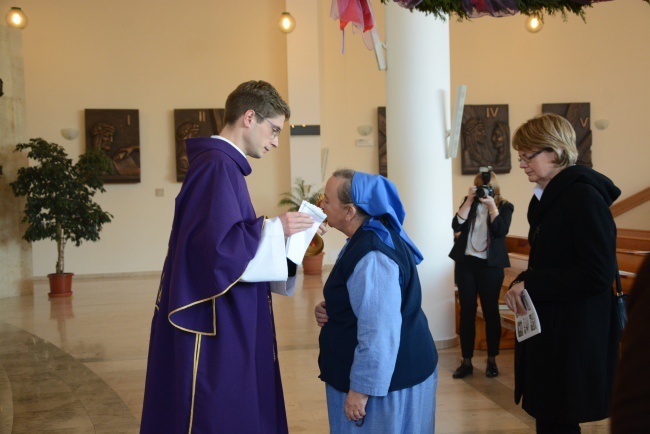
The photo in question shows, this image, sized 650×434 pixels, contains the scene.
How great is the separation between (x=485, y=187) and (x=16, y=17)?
10402mm

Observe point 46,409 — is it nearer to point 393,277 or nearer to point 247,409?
point 247,409

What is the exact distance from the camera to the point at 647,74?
597 inches

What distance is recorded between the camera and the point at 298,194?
14070 mm

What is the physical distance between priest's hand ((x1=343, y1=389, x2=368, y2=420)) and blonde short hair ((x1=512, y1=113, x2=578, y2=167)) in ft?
3.98

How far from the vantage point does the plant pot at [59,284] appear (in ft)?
37.2

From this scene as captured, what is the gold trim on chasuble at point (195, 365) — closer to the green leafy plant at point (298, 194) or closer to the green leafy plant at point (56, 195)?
the green leafy plant at point (56, 195)

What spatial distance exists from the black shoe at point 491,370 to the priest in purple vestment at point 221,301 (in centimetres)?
333

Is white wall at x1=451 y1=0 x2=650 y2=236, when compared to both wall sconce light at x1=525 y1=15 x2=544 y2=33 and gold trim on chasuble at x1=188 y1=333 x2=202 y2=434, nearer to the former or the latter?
wall sconce light at x1=525 y1=15 x2=544 y2=33

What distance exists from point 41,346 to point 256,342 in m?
4.82

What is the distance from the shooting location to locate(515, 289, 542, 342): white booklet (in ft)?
9.05

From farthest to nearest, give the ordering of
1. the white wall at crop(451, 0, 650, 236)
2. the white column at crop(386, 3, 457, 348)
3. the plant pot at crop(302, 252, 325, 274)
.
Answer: the white wall at crop(451, 0, 650, 236) < the plant pot at crop(302, 252, 325, 274) < the white column at crop(386, 3, 457, 348)

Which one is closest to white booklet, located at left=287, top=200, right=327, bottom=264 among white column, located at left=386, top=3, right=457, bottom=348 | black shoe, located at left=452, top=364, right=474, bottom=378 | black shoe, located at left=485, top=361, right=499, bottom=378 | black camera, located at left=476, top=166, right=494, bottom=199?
black camera, located at left=476, top=166, right=494, bottom=199

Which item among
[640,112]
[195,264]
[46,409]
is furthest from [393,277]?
[640,112]

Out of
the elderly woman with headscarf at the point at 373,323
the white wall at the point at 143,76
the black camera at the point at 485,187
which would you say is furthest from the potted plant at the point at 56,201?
the elderly woman with headscarf at the point at 373,323
